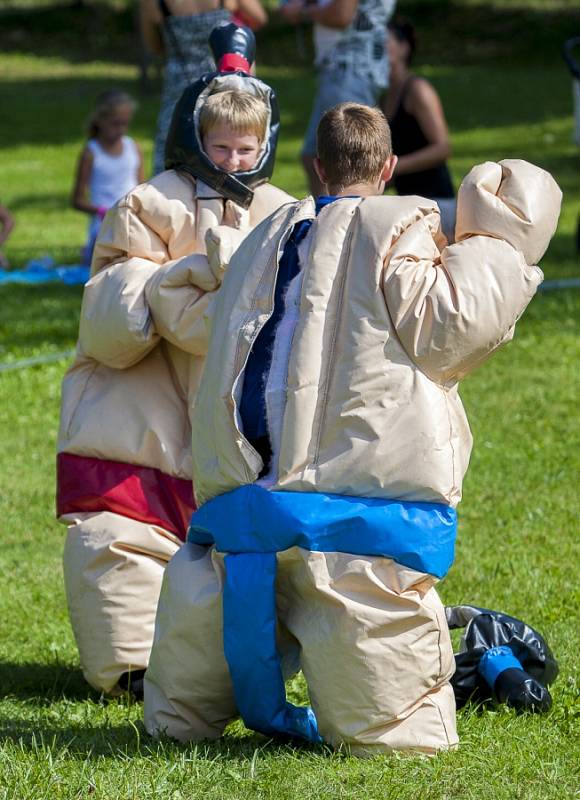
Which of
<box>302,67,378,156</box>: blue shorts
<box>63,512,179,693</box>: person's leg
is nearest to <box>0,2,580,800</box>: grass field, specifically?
<box>63,512,179,693</box>: person's leg

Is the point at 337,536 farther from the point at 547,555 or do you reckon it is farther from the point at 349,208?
the point at 547,555

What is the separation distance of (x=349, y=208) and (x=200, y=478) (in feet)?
2.67

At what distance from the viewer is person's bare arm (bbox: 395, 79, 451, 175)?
9.12m

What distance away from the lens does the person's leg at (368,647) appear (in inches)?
135

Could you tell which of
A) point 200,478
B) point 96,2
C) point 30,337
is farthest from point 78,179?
point 96,2

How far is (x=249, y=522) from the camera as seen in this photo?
352 cm

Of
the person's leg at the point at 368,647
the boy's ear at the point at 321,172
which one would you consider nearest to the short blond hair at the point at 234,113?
the boy's ear at the point at 321,172

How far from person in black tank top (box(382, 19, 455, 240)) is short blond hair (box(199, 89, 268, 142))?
187 inches

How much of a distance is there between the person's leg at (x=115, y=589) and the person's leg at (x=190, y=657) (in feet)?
2.33

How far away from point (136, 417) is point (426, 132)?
5.21 meters

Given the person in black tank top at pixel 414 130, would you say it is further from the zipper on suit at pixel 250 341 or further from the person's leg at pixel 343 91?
the zipper on suit at pixel 250 341

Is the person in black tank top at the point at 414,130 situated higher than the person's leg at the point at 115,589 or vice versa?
the person in black tank top at the point at 414,130

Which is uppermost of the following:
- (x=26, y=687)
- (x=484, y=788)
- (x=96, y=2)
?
(x=96, y=2)

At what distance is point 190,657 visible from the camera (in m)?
3.70
